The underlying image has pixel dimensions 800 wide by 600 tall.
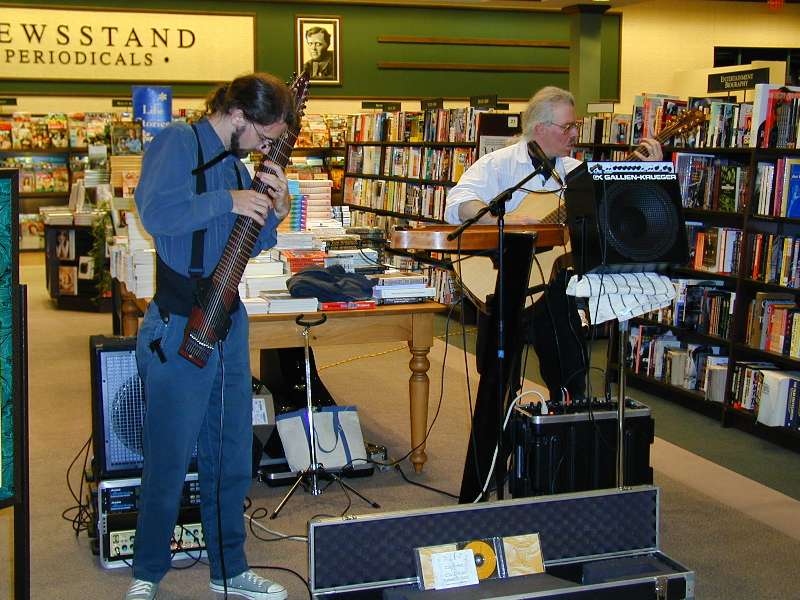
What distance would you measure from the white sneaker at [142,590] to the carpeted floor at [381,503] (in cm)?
25

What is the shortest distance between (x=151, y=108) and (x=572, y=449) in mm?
5096

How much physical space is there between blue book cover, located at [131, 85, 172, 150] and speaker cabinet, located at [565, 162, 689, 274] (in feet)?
16.6

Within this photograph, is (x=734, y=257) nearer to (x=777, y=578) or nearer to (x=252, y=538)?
(x=777, y=578)

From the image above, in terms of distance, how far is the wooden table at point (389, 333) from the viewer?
4.11 m

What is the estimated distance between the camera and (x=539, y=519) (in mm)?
2676

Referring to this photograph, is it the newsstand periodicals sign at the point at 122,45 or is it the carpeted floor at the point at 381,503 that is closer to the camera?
the carpeted floor at the point at 381,503

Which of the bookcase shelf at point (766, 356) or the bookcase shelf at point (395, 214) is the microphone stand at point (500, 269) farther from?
the bookcase shelf at point (395, 214)

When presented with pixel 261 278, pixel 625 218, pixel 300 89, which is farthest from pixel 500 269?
pixel 261 278

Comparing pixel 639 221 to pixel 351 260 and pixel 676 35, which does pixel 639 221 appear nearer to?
pixel 351 260

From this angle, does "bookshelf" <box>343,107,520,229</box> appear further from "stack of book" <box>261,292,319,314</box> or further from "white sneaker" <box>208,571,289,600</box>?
"white sneaker" <box>208,571,289,600</box>

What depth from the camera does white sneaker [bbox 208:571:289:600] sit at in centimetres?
303

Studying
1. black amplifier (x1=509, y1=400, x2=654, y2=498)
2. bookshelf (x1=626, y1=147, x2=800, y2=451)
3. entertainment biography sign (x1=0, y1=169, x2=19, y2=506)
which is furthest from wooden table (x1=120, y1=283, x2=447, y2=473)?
entertainment biography sign (x1=0, y1=169, x2=19, y2=506)

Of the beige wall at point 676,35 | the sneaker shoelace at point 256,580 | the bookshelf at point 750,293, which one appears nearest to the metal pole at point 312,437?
the sneaker shoelace at point 256,580

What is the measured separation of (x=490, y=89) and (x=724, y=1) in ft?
13.2
